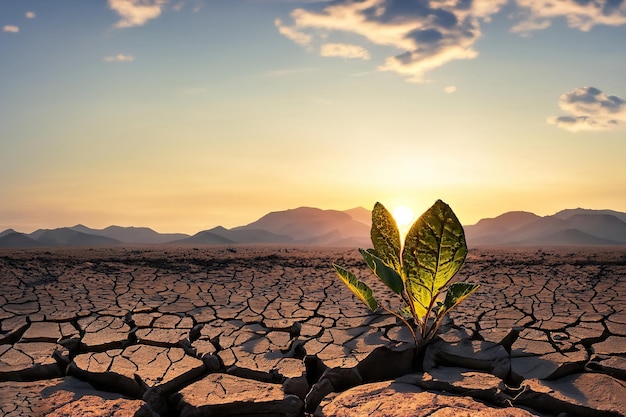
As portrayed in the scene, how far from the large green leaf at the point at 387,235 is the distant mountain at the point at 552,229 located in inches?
1540

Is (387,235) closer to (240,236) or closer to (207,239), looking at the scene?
(207,239)

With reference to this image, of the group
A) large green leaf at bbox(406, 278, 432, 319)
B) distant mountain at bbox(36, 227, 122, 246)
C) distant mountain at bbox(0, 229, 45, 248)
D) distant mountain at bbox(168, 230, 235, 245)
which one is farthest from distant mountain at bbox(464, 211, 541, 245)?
large green leaf at bbox(406, 278, 432, 319)

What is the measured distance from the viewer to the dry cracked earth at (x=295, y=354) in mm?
2723

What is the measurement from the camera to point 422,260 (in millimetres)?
3148

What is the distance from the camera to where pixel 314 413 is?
2.67 m

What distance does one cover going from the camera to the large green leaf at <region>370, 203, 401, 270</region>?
3.30 metres

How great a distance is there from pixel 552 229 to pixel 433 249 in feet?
190

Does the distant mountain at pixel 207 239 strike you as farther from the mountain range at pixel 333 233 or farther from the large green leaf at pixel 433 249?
the large green leaf at pixel 433 249

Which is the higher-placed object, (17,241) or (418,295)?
(17,241)

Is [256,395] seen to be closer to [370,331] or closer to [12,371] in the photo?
[370,331]

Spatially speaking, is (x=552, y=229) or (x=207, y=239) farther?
(x=552, y=229)

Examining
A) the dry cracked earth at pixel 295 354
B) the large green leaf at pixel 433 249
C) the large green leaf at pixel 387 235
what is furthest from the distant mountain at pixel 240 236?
the large green leaf at pixel 433 249

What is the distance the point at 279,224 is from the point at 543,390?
63.8 m

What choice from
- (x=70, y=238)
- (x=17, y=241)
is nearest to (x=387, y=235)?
(x=17, y=241)
